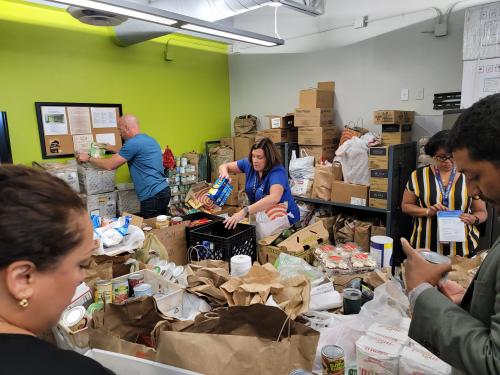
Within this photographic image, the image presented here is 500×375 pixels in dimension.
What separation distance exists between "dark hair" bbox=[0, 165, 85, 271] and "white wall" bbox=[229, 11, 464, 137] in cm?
416

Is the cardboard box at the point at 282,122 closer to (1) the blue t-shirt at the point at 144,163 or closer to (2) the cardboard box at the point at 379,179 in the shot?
(2) the cardboard box at the point at 379,179

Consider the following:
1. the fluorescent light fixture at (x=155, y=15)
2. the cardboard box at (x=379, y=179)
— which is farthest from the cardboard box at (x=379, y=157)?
the fluorescent light fixture at (x=155, y=15)

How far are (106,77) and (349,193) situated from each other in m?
3.20

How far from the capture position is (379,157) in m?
3.71

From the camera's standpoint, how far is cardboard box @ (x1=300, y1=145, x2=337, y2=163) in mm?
4371

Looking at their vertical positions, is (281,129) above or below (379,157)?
above

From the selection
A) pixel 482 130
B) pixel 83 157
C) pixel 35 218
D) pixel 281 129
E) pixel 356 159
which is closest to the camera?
pixel 35 218

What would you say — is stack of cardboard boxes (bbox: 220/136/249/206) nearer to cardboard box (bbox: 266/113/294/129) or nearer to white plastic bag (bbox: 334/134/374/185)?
cardboard box (bbox: 266/113/294/129)

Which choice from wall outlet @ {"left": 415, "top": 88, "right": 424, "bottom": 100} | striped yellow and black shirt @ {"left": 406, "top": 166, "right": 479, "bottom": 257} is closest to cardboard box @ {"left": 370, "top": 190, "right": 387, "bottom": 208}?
striped yellow and black shirt @ {"left": 406, "top": 166, "right": 479, "bottom": 257}

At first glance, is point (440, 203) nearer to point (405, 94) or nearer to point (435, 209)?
point (435, 209)

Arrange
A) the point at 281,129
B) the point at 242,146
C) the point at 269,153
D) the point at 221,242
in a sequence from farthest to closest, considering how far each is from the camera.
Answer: the point at 242,146 → the point at 281,129 → the point at 269,153 → the point at 221,242

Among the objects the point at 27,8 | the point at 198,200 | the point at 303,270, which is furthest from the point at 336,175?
the point at 27,8

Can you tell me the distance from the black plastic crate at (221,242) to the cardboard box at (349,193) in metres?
1.81

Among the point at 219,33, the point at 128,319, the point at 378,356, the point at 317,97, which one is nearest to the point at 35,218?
the point at 128,319
